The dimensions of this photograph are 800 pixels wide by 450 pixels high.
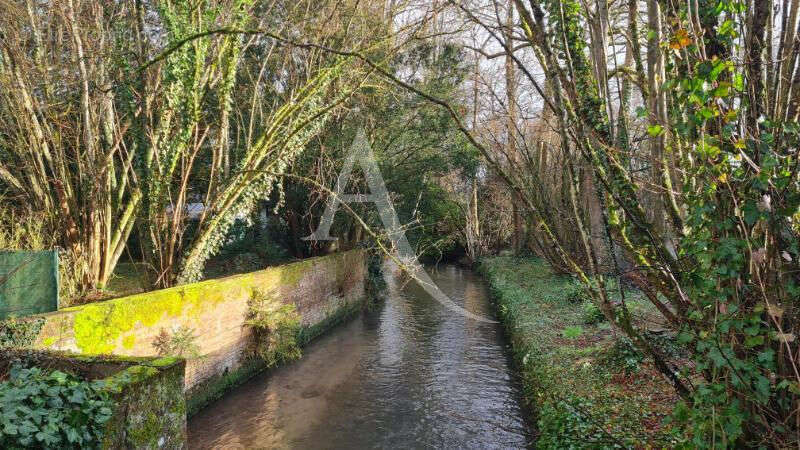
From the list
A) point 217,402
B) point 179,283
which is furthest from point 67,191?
point 217,402

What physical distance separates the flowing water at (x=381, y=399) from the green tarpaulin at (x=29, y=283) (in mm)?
2748

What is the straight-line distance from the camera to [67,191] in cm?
933

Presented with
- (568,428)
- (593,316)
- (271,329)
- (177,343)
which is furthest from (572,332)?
(177,343)

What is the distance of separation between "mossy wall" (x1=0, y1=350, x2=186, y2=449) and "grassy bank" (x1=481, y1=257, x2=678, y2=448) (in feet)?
13.0

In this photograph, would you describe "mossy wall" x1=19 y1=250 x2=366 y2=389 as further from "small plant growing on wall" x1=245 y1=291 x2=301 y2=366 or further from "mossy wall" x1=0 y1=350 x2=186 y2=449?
"mossy wall" x1=0 y1=350 x2=186 y2=449

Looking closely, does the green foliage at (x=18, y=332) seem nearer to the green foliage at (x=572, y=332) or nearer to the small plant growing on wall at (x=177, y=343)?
the small plant growing on wall at (x=177, y=343)

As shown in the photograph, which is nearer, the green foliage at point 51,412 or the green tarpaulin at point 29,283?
the green foliage at point 51,412

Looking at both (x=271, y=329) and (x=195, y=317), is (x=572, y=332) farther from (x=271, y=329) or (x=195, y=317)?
(x=195, y=317)

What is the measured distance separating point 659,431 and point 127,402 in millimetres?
5237

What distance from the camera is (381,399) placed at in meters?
8.70

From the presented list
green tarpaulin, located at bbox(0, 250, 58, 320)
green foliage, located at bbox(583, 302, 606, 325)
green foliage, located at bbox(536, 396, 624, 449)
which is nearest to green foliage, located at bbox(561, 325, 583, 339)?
green foliage, located at bbox(583, 302, 606, 325)

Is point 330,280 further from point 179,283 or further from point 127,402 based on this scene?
point 127,402

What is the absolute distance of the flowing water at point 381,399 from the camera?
719 cm

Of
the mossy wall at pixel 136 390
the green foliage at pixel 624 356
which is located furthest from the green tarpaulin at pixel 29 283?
the green foliage at pixel 624 356
